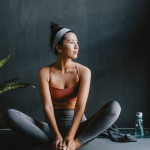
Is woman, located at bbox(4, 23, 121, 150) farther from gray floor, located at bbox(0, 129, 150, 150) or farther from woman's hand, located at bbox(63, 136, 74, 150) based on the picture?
gray floor, located at bbox(0, 129, 150, 150)

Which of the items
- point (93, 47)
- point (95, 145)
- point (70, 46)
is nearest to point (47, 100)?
point (70, 46)

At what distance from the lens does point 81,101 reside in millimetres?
1247

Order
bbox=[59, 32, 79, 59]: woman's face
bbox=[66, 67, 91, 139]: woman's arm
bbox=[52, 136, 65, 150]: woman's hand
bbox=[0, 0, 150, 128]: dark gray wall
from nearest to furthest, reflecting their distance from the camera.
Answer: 1. bbox=[52, 136, 65, 150]: woman's hand
2. bbox=[66, 67, 91, 139]: woman's arm
3. bbox=[59, 32, 79, 59]: woman's face
4. bbox=[0, 0, 150, 128]: dark gray wall

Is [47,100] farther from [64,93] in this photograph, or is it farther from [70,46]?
[70,46]

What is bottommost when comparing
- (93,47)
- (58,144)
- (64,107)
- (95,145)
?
(95,145)

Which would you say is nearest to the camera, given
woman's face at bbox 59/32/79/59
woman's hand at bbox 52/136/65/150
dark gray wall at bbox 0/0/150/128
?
woman's hand at bbox 52/136/65/150

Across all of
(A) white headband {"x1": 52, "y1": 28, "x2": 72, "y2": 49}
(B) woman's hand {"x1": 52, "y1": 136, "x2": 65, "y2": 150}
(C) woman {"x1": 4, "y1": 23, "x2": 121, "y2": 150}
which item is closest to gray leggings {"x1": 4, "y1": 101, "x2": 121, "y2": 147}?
(C) woman {"x1": 4, "y1": 23, "x2": 121, "y2": 150}

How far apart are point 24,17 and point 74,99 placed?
3.95ft

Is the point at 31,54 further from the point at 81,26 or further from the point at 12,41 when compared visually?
the point at 81,26

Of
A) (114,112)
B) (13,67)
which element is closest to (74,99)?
(114,112)

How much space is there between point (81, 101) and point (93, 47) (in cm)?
92

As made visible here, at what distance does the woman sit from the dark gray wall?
2.12ft

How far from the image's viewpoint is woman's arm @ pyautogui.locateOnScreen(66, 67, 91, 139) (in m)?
1.16

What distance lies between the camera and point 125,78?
6.51ft
